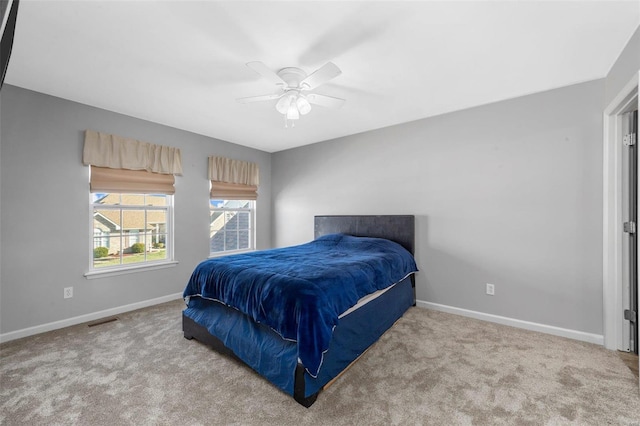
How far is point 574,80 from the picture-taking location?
8.54ft

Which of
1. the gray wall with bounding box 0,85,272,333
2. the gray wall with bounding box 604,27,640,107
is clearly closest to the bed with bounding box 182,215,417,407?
the gray wall with bounding box 0,85,272,333

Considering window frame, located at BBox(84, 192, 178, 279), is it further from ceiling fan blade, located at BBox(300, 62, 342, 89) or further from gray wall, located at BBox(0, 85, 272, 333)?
ceiling fan blade, located at BBox(300, 62, 342, 89)

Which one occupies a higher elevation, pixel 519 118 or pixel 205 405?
pixel 519 118

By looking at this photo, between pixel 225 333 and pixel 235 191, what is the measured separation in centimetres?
287

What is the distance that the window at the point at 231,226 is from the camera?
4492 millimetres

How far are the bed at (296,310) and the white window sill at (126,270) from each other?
4.46ft

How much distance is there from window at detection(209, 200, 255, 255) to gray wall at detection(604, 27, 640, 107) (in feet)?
15.4

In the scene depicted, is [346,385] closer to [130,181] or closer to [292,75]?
[292,75]

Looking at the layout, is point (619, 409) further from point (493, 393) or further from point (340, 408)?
point (340, 408)

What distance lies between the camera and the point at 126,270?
3404mm

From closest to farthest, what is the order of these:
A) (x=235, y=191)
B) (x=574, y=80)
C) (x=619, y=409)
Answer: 1. (x=619, y=409)
2. (x=574, y=80)
3. (x=235, y=191)

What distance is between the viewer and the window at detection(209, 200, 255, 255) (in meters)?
4.49

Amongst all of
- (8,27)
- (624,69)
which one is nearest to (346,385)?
(8,27)

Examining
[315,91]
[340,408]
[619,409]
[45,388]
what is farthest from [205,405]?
[315,91]
